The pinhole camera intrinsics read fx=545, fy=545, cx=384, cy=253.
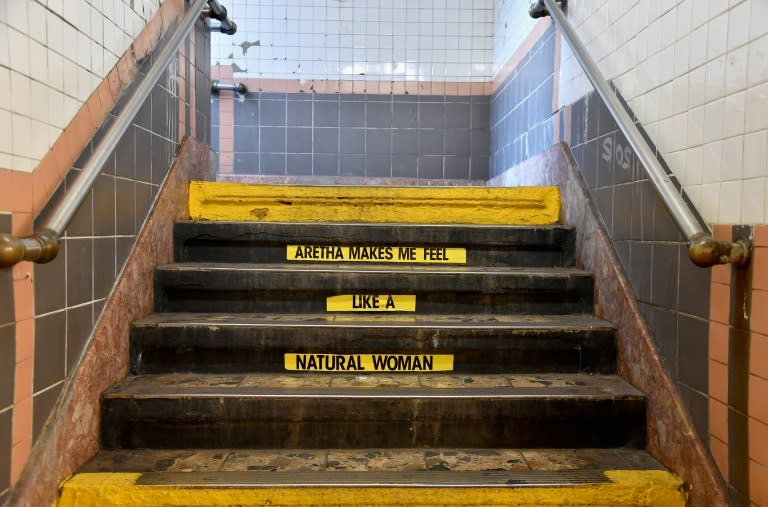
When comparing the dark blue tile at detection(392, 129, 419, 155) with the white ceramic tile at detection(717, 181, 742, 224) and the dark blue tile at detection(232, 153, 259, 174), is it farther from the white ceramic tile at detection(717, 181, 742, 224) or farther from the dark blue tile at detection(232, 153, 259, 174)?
the white ceramic tile at detection(717, 181, 742, 224)

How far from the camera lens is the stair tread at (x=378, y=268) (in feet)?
6.97

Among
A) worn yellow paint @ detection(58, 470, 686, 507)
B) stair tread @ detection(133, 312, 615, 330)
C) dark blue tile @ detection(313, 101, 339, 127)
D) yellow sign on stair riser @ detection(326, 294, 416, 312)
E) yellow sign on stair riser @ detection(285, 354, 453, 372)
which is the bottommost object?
worn yellow paint @ detection(58, 470, 686, 507)

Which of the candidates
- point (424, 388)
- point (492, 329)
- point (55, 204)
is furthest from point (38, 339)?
point (492, 329)

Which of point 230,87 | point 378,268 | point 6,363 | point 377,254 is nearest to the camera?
point 6,363

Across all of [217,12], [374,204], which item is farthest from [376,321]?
[217,12]

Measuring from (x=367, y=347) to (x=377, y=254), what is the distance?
0.54 m

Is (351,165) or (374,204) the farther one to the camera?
(351,165)

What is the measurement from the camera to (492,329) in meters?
1.91

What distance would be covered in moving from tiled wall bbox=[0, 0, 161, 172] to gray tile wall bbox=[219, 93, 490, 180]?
2728 mm

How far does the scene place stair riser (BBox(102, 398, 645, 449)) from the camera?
1651mm

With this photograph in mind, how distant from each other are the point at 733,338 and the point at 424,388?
0.87m

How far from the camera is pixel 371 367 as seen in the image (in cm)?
191

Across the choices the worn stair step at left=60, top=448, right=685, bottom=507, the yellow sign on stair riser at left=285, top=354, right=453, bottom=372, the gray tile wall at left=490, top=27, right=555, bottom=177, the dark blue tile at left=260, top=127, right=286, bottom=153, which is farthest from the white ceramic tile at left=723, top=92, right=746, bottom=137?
the dark blue tile at left=260, top=127, right=286, bottom=153

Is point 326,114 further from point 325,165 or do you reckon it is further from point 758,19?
point 758,19
